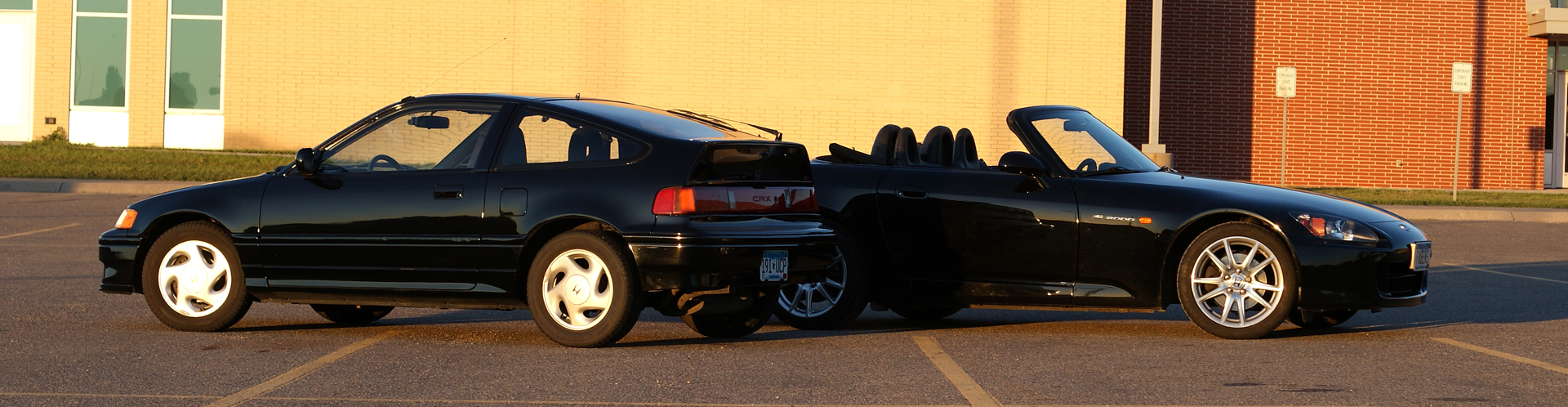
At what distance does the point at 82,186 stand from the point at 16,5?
8.18m

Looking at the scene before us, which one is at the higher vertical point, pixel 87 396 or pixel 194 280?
pixel 194 280

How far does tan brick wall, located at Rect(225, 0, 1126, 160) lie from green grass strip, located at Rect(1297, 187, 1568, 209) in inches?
169

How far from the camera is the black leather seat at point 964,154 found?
311 inches

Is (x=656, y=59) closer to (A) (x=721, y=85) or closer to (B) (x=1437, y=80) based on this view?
(A) (x=721, y=85)

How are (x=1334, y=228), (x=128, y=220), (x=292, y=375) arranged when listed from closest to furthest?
(x=292, y=375), (x=1334, y=228), (x=128, y=220)

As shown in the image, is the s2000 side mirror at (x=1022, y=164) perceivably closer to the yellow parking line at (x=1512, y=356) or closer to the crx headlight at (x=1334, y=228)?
the crx headlight at (x=1334, y=228)

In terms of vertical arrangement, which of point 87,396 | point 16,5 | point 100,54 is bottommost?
point 87,396

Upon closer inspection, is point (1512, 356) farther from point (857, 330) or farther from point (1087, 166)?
Result: point (857, 330)

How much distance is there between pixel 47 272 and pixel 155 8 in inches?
630

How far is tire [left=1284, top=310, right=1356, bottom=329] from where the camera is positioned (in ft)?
25.0

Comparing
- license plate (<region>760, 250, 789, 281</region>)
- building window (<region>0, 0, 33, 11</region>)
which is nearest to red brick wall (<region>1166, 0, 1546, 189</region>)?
building window (<region>0, 0, 33, 11</region>)

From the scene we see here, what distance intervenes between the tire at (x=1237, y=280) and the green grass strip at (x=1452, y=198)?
13437mm

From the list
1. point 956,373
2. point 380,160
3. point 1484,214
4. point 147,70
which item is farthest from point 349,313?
point 147,70

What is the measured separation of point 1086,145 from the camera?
25.5 feet
